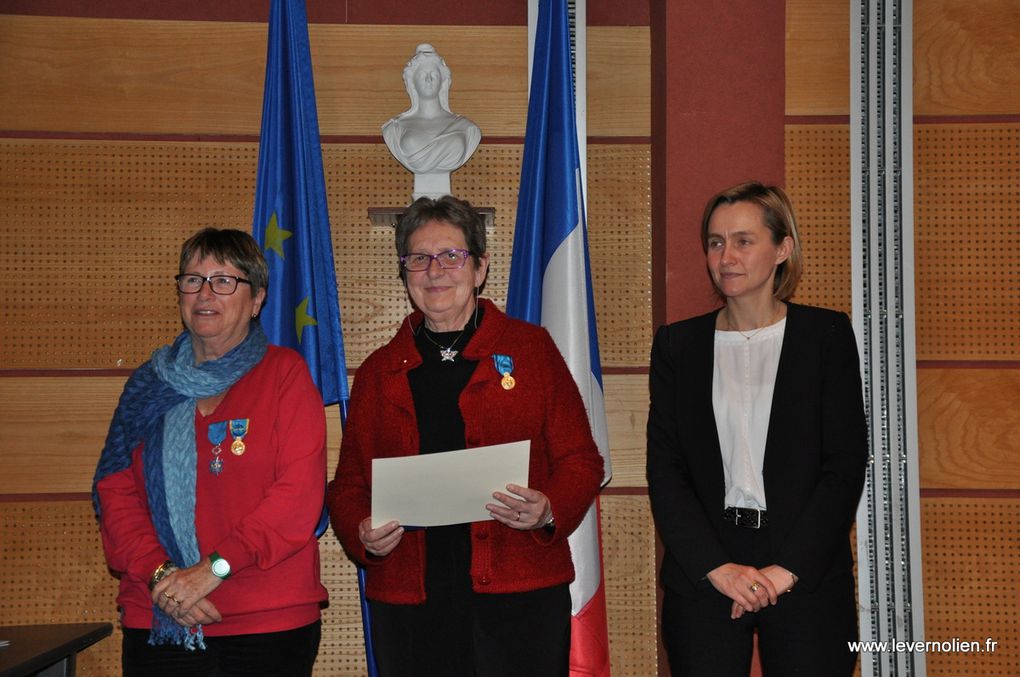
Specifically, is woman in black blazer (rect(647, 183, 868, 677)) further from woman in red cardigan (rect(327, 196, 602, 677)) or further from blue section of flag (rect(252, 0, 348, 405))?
blue section of flag (rect(252, 0, 348, 405))

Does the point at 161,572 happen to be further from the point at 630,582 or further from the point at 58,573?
the point at 630,582

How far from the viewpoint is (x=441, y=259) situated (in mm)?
2266

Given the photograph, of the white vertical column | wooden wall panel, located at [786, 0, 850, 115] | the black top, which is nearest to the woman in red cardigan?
the black top

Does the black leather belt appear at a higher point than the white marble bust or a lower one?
lower

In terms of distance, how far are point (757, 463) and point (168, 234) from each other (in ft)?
7.83

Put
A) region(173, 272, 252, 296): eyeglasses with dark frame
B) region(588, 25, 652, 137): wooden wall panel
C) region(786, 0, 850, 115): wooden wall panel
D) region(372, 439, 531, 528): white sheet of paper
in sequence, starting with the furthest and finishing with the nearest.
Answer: region(588, 25, 652, 137): wooden wall panel, region(786, 0, 850, 115): wooden wall panel, region(173, 272, 252, 296): eyeglasses with dark frame, region(372, 439, 531, 528): white sheet of paper

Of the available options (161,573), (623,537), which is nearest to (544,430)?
(161,573)

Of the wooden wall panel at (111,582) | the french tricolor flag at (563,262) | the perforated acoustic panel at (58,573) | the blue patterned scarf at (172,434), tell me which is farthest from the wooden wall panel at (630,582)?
the perforated acoustic panel at (58,573)

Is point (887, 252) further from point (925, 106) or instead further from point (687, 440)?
point (687, 440)

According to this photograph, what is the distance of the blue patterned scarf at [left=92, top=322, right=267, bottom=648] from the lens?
7.33 feet

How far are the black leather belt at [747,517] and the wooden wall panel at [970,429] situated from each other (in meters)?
1.48

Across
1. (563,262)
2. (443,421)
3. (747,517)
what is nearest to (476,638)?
(443,421)

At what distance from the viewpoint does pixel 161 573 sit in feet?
7.20

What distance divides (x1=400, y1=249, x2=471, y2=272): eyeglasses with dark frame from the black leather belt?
36.6 inches
